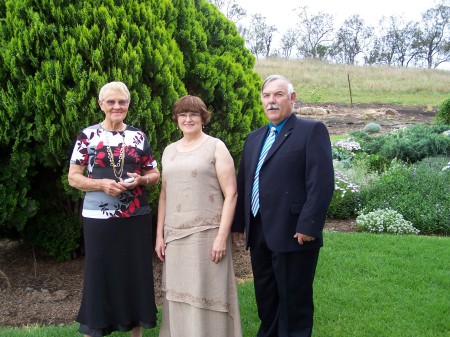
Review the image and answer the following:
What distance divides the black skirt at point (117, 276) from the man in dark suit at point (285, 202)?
2.39ft

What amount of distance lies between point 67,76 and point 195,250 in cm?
203

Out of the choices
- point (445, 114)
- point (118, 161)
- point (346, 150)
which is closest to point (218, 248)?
point (118, 161)

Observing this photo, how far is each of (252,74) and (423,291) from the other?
3.12 metres

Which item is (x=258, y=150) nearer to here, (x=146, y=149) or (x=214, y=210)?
(x=214, y=210)

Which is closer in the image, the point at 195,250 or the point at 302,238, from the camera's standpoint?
the point at 302,238

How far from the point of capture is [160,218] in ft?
11.8

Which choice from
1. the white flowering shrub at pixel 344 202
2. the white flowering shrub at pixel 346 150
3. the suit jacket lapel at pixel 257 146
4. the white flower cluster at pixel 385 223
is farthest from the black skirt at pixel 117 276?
the white flowering shrub at pixel 346 150

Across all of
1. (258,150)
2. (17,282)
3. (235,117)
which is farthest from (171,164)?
(17,282)

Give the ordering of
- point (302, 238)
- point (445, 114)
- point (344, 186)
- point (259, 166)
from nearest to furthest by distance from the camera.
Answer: point (302, 238) → point (259, 166) → point (344, 186) → point (445, 114)

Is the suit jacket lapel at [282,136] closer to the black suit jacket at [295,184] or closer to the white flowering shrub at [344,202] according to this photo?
the black suit jacket at [295,184]

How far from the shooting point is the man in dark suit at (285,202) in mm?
3184

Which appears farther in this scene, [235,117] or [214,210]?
[235,117]

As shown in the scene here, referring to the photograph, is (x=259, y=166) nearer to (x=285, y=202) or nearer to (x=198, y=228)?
(x=285, y=202)

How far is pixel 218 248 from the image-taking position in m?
3.33
